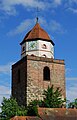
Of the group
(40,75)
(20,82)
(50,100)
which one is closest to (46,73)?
(40,75)

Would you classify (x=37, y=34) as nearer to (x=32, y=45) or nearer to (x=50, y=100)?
(x=32, y=45)

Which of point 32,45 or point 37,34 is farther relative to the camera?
point 37,34

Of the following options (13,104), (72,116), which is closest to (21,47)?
(13,104)

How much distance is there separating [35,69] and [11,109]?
6.41m

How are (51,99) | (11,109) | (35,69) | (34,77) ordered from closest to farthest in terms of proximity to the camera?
1. (11,109)
2. (51,99)
3. (34,77)
4. (35,69)

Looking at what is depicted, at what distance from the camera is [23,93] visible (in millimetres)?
49031

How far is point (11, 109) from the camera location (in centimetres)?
4619

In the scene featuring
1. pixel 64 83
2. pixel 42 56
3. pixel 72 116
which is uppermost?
pixel 42 56

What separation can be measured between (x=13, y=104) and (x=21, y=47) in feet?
29.8

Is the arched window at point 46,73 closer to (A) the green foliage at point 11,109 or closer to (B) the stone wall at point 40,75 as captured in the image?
(B) the stone wall at point 40,75

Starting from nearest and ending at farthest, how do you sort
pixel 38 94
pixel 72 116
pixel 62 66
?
pixel 72 116, pixel 38 94, pixel 62 66

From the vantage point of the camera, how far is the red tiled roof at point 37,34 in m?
51.3

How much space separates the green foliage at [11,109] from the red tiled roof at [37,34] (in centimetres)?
928

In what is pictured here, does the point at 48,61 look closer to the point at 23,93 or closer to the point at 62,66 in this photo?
the point at 62,66
